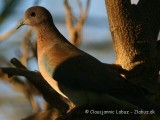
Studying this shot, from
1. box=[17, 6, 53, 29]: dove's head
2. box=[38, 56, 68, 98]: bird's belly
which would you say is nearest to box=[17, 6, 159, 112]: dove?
box=[38, 56, 68, 98]: bird's belly

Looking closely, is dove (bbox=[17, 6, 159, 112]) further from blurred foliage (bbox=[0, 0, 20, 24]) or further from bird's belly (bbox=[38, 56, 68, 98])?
blurred foliage (bbox=[0, 0, 20, 24])

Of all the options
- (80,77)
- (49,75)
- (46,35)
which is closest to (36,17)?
(46,35)

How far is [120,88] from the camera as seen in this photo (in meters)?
3.01

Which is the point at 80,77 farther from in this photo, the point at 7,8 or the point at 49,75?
the point at 7,8

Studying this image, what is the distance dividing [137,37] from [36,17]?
122 cm

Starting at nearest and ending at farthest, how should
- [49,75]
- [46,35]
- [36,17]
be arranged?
[49,75]
[46,35]
[36,17]

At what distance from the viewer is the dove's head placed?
3.92 metres

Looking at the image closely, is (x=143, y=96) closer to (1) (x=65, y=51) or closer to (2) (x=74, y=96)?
(2) (x=74, y=96)

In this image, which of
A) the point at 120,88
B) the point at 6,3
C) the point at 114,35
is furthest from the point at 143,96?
the point at 6,3

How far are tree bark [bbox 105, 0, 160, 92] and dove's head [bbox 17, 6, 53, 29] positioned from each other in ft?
3.37

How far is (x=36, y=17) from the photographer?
395cm

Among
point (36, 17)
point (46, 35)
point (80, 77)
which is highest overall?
point (36, 17)

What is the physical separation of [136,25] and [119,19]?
101 mm

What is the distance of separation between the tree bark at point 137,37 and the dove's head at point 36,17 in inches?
40.5
